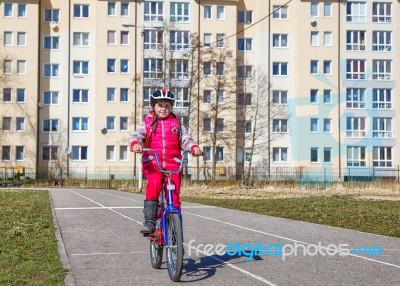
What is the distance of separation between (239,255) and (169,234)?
197 centimetres

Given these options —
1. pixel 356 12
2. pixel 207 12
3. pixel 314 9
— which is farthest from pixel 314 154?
pixel 207 12

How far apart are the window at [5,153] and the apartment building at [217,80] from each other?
0.31 feet

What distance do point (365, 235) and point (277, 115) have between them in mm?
52888

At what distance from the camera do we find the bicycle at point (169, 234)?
701cm

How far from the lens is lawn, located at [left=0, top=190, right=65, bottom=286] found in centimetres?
717

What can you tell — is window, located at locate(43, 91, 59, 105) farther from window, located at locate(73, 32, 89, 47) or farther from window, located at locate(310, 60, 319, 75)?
window, located at locate(310, 60, 319, 75)

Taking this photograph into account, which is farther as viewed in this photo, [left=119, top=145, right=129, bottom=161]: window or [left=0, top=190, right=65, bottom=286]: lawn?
[left=119, top=145, right=129, bottom=161]: window

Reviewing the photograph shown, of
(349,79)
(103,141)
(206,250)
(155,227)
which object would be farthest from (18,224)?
(349,79)

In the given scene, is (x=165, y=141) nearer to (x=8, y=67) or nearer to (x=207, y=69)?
(x=207, y=69)

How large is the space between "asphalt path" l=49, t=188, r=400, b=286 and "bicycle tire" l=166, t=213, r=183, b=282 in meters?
0.13

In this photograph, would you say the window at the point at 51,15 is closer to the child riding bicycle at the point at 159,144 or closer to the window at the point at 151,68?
the window at the point at 151,68

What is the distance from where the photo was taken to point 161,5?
6469cm

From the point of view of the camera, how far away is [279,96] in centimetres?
6500

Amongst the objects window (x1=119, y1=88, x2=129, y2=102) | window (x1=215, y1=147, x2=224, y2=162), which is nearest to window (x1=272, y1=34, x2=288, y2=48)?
window (x1=215, y1=147, x2=224, y2=162)
